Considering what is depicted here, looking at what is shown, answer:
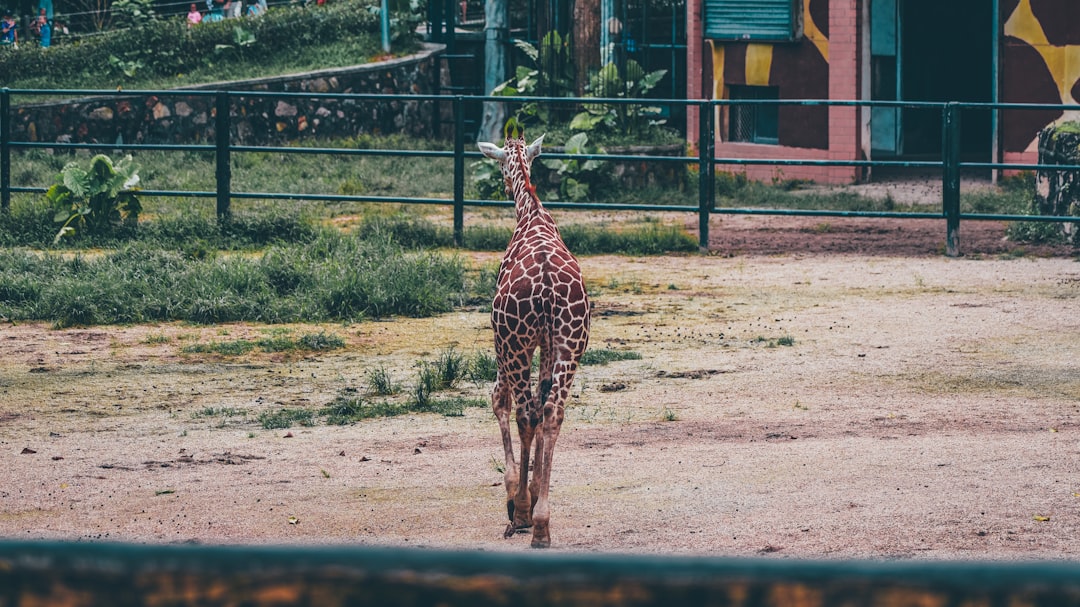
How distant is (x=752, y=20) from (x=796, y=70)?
2.88 feet

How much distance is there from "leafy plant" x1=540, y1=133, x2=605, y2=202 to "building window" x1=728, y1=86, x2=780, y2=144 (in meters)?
4.42

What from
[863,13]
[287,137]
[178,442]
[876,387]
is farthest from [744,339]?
[287,137]

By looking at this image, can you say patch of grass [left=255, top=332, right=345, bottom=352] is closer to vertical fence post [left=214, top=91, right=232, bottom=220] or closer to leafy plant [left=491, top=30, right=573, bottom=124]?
vertical fence post [left=214, top=91, right=232, bottom=220]

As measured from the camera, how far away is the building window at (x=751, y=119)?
19.0 metres

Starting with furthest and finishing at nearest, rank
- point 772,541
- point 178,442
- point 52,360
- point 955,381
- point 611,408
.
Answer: point 52,360, point 955,381, point 611,408, point 178,442, point 772,541

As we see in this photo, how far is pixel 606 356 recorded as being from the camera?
8508 millimetres

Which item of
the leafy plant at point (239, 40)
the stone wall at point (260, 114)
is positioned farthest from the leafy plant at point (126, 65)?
the stone wall at point (260, 114)

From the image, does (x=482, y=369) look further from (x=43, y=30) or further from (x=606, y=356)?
(x=43, y=30)

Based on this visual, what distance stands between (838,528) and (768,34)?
13.8 metres

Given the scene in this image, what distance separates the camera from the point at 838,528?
16.9 ft

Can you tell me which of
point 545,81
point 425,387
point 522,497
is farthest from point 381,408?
→ point 545,81

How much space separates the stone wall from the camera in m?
19.9

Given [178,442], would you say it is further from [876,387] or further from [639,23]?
[639,23]

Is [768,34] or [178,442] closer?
[178,442]
